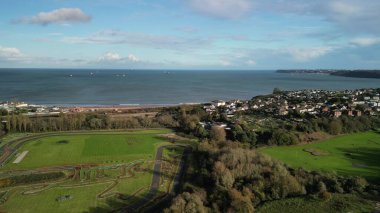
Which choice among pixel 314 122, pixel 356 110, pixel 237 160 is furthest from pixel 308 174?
pixel 356 110

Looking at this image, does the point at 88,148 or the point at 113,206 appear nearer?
the point at 113,206

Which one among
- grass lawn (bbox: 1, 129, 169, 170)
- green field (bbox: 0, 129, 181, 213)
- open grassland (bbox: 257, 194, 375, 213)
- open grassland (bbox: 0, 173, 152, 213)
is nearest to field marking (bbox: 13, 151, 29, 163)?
grass lawn (bbox: 1, 129, 169, 170)

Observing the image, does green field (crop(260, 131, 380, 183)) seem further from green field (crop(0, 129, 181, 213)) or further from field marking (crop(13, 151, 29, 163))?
field marking (crop(13, 151, 29, 163))

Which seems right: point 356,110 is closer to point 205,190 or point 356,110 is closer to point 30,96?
point 205,190

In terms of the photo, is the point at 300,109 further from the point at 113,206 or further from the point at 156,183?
the point at 113,206

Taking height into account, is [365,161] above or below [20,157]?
above

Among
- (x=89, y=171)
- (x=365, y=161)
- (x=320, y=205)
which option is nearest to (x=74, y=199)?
(x=89, y=171)

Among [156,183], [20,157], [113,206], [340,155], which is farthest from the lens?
[340,155]
